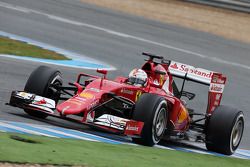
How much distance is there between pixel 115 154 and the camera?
936 cm

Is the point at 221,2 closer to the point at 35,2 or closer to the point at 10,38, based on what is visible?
the point at 35,2

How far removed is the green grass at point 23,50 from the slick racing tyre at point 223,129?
309 inches

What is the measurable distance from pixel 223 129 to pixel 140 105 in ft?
5.65

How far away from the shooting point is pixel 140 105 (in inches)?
424

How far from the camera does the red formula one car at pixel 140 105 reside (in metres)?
10.8

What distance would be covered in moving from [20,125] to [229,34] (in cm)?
1934

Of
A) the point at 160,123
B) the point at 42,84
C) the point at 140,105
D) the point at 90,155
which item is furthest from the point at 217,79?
the point at 90,155

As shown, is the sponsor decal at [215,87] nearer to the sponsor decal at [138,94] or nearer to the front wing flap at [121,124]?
the sponsor decal at [138,94]

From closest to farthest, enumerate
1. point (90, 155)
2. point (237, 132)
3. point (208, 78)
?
point (90, 155) < point (237, 132) < point (208, 78)

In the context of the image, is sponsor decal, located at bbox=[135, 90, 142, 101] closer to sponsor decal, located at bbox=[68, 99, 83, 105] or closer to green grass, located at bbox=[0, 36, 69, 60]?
sponsor decal, located at bbox=[68, 99, 83, 105]

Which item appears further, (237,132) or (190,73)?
(190,73)

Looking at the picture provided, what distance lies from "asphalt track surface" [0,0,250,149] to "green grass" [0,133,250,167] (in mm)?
6173

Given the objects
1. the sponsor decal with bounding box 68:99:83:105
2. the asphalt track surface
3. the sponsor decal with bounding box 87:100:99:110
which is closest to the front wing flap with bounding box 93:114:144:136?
the sponsor decal with bounding box 87:100:99:110

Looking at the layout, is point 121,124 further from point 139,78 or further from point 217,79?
point 217,79
